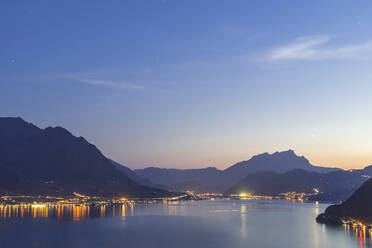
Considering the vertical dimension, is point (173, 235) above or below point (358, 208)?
below

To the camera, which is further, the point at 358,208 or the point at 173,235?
the point at 358,208

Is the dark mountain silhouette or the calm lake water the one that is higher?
the dark mountain silhouette

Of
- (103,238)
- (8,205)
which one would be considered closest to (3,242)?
(103,238)

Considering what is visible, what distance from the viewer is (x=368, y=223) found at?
98.2 meters

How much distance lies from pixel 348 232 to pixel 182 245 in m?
37.9

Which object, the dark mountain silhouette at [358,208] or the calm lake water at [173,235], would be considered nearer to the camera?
the calm lake water at [173,235]

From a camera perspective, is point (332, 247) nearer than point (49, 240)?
Yes

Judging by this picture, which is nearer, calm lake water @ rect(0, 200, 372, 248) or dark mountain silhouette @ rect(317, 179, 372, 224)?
calm lake water @ rect(0, 200, 372, 248)

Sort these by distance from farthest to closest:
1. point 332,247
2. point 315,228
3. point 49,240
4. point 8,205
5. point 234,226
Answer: point 8,205
point 234,226
point 315,228
point 49,240
point 332,247

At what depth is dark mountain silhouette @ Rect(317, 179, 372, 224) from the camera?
4038 inches

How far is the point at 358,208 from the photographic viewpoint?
106 metres

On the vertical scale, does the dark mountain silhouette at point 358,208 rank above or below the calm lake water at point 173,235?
above

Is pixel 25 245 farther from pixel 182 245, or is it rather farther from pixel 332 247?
pixel 332 247

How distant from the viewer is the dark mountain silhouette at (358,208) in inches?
4038
